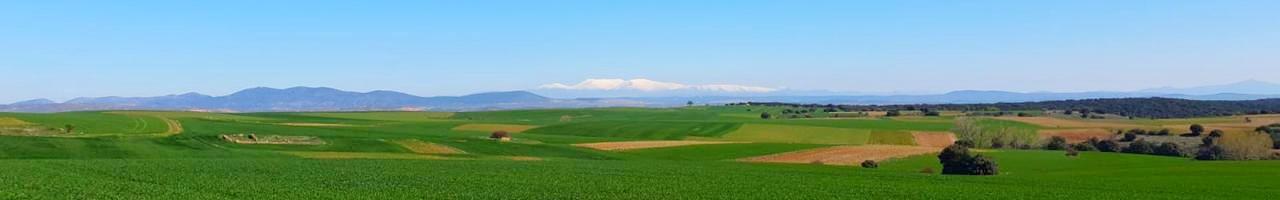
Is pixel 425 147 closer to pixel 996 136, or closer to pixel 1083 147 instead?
pixel 1083 147

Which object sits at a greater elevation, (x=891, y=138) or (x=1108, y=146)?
(x=891, y=138)

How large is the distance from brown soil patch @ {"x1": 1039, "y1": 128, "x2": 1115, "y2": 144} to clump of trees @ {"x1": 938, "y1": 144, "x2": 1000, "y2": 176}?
45.2 m

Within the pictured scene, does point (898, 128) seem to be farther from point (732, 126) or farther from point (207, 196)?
point (207, 196)

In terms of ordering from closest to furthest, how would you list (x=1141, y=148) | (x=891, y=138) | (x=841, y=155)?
1. (x=841, y=155)
2. (x=1141, y=148)
3. (x=891, y=138)

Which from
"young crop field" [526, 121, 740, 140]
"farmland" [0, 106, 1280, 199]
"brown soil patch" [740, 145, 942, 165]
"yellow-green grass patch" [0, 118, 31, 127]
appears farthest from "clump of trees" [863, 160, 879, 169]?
"yellow-green grass patch" [0, 118, 31, 127]

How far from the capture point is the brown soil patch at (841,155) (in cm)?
6188

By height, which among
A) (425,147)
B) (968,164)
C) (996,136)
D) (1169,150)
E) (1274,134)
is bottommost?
(1169,150)

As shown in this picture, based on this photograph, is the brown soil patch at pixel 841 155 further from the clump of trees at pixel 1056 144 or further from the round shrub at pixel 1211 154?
the clump of trees at pixel 1056 144

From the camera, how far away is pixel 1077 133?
100562 mm

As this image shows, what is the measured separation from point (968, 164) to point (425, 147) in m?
36.3

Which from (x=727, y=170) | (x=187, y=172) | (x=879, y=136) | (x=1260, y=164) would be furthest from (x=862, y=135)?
(x=187, y=172)

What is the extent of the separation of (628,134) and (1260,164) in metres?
62.6

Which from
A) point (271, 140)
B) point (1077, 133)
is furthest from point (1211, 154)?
point (271, 140)

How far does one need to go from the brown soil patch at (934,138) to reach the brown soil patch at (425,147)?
43.3 meters
